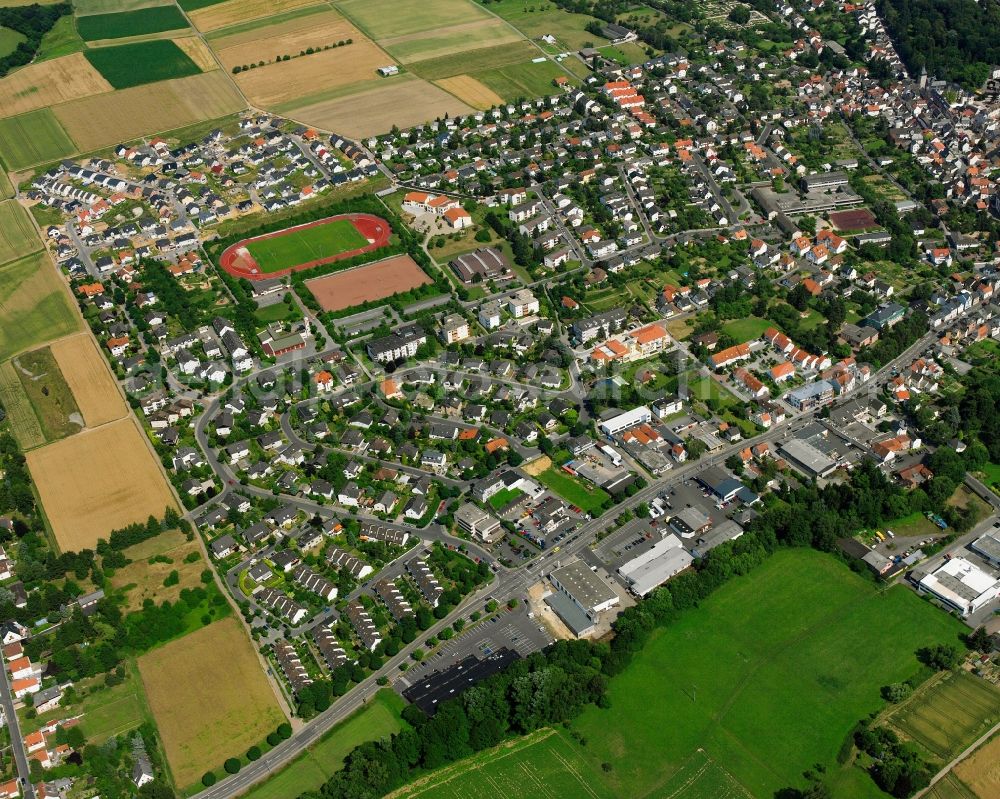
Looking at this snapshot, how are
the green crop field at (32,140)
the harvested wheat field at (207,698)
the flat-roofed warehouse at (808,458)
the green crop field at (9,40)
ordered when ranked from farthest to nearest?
the green crop field at (9,40)
the green crop field at (32,140)
the flat-roofed warehouse at (808,458)
the harvested wheat field at (207,698)

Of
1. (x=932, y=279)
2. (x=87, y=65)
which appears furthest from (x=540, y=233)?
(x=87, y=65)

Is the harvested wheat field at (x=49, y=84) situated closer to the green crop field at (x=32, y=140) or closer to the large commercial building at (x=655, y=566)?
the green crop field at (x=32, y=140)

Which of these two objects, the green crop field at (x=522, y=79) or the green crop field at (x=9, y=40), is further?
the green crop field at (x=9, y=40)

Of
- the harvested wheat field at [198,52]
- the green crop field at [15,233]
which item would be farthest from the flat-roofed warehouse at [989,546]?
the harvested wheat field at [198,52]

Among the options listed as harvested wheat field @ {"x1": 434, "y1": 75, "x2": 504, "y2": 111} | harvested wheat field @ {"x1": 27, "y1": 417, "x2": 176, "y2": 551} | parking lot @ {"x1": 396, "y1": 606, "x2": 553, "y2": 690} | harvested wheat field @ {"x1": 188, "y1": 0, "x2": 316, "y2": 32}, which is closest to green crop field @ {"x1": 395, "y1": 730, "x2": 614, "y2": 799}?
parking lot @ {"x1": 396, "y1": 606, "x2": 553, "y2": 690}

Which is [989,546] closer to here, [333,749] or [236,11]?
[333,749]

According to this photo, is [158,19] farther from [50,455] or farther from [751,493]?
[751,493]

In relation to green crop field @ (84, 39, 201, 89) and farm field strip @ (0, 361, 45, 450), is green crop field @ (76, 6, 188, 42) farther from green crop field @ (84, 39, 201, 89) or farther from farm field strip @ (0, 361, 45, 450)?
farm field strip @ (0, 361, 45, 450)
